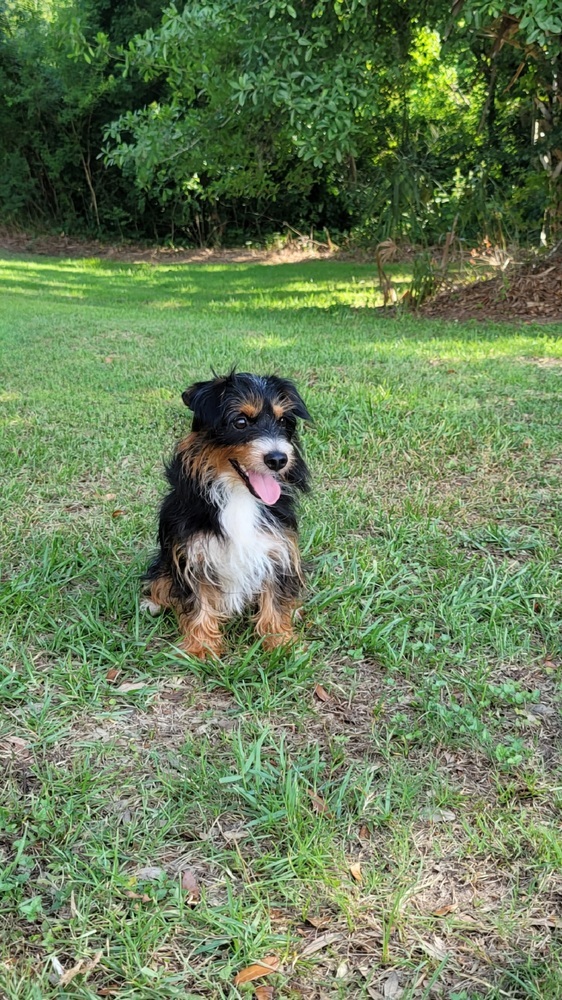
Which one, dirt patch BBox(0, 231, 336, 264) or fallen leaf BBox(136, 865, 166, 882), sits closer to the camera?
fallen leaf BBox(136, 865, 166, 882)

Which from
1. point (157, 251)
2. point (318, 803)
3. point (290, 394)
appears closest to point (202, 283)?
point (157, 251)

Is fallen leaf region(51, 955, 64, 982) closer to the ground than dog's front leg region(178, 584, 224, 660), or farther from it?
closer to the ground

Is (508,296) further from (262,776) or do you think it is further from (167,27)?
(262,776)

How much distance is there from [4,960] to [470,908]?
3.64 feet

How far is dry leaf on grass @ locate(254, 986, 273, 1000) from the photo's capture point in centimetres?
154

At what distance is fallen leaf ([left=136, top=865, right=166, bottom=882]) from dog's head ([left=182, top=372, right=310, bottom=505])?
3.89 feet

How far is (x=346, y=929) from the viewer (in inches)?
66.3

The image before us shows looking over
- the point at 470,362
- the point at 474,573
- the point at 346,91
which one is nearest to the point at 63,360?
the point at 470,362

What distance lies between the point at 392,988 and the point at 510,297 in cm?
968

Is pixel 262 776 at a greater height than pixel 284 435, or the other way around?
pixel 284 435

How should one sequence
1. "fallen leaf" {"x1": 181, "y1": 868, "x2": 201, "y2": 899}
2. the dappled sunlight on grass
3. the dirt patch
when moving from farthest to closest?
1. the dirt patch
2. the dappled sunlight on grass
3. "fallen leaf" {"x1": 181, "y1": 868, "x2": 201, "y2": 899}

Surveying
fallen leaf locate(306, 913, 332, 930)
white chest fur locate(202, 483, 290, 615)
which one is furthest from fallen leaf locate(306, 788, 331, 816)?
white chest fur locate(202, 483, 290, 615)

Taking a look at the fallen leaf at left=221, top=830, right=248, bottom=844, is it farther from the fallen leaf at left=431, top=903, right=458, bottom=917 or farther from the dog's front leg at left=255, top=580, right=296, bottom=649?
the dog's front leg at left=255, top=580, right=296, bottom=649

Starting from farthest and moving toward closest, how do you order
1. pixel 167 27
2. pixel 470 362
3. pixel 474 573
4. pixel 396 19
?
pixel 396 19, pixel 167 27, pixel 470 362, pixel 474 573
